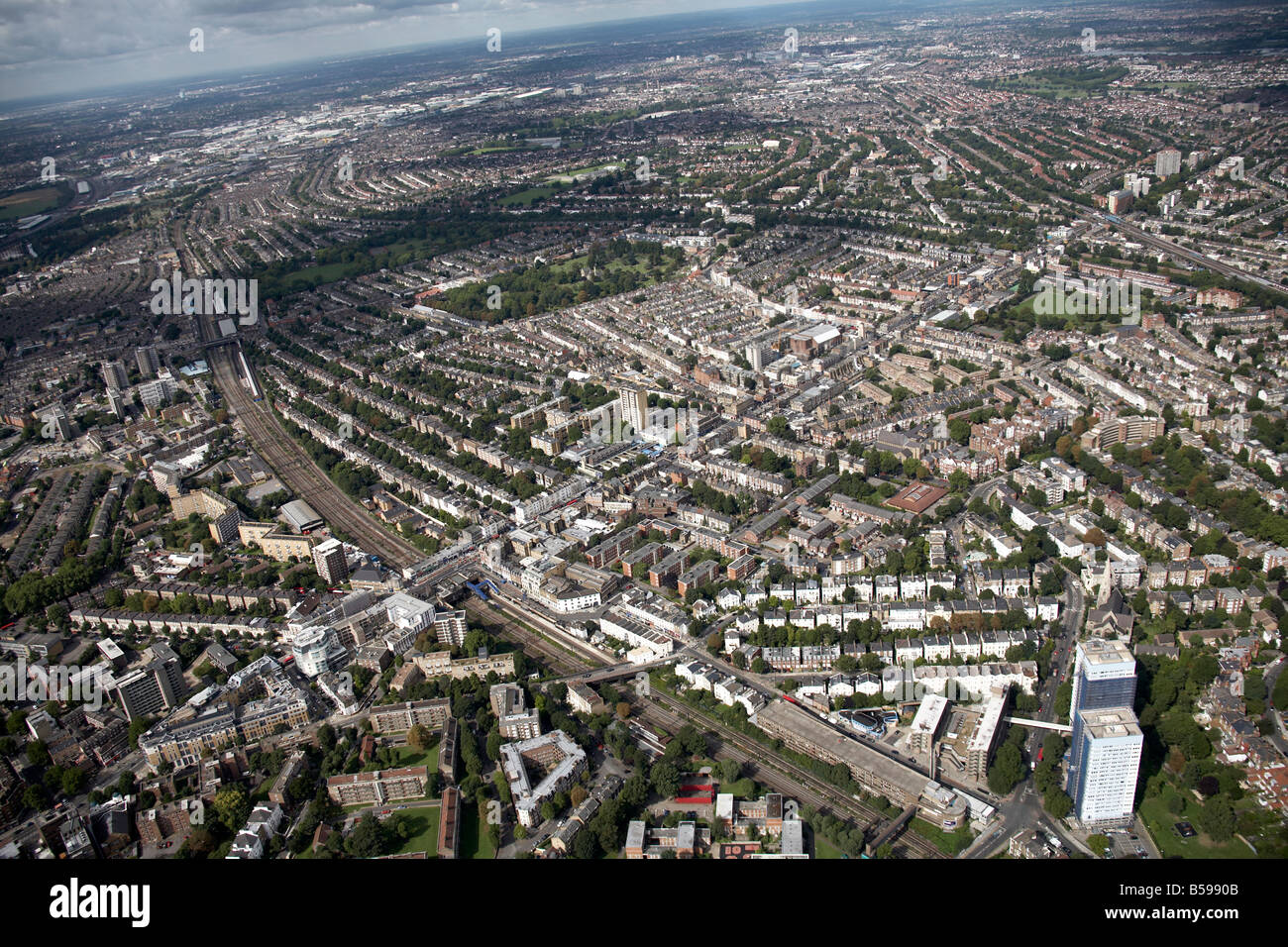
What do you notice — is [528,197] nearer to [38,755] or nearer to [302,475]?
[302,475]

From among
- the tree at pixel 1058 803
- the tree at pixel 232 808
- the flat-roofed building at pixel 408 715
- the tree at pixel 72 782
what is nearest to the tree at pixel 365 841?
the tree at pixel 232 808

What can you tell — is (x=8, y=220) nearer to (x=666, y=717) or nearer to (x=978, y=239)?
(x=978, y=239)

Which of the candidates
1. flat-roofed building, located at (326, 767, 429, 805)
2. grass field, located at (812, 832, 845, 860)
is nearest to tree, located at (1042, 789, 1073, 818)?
grass field, located at (812, 832, 845, 860)

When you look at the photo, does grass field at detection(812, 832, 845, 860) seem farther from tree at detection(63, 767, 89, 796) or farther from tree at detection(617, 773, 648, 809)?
tree at detection(63, 767, 89, 796)

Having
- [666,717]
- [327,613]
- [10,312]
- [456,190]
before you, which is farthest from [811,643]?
[456,190]

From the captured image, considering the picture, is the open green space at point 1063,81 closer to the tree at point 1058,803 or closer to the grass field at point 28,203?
the tree at point 1058,803

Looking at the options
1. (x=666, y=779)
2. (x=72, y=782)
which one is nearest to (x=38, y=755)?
(x=72, y=782)
